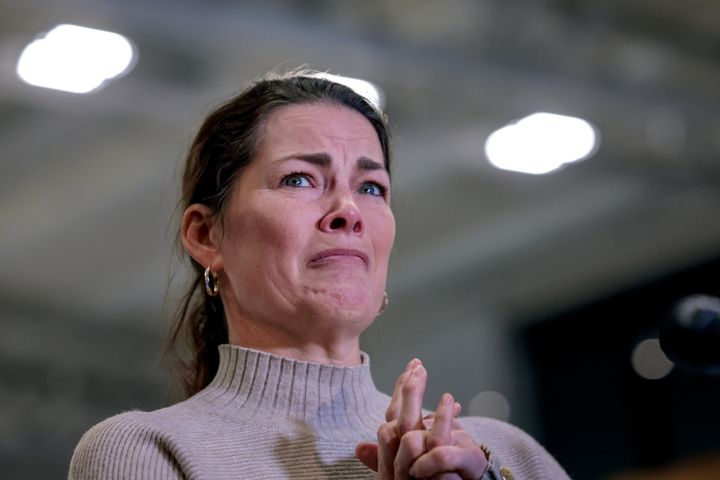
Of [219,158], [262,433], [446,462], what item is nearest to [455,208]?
[219,158]

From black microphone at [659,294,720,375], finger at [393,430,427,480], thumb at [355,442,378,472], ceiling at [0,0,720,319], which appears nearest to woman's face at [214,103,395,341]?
thumb at [355,442,378,472]

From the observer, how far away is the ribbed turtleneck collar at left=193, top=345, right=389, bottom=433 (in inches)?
67.4

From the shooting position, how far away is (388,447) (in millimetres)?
1467

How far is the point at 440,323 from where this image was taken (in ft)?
27.6

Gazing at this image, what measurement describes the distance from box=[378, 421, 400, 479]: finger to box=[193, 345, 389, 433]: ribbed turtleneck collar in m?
0.24

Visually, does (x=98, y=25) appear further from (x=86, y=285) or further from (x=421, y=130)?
(x=86, y=285)

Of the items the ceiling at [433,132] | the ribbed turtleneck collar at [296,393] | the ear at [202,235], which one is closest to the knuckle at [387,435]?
the ribbed turtleneck collar at [296,393]

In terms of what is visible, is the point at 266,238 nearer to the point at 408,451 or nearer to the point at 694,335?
the point at 408,451

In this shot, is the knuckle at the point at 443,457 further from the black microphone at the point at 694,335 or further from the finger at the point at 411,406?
the black microphone at the point at 694,335

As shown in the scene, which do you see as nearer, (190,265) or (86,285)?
(190,265)

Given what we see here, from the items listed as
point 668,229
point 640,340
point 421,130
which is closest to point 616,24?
point 421,130

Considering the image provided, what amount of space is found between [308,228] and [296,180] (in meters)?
0.09

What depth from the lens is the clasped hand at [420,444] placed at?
1.41 m

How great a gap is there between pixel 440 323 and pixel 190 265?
6.44 metres
